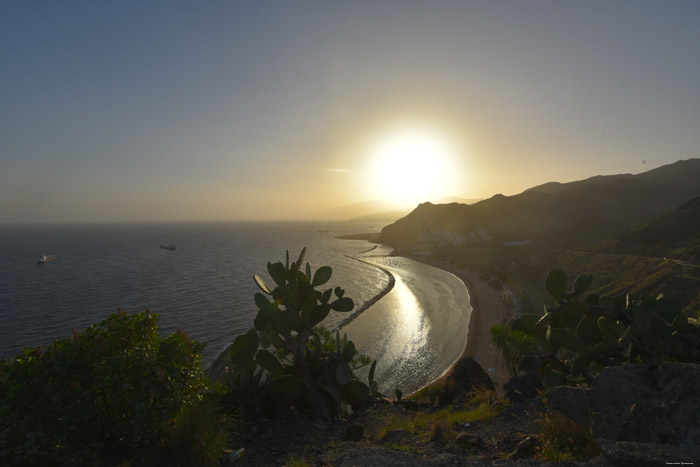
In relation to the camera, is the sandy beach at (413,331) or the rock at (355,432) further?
the sandy beach at (413,331)

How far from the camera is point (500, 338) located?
15.9 metres

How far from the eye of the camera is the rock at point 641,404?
5.34 metres

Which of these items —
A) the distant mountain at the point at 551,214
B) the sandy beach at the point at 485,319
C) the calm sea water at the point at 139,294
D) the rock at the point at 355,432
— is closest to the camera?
the rock at the point at 355,432

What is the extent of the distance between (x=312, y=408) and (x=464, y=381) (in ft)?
26.5

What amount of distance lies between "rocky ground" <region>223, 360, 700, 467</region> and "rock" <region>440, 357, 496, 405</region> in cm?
448

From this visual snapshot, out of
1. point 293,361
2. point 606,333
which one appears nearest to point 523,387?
point 606,333

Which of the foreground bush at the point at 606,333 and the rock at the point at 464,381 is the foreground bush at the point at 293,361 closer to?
the rock at the point at 464,381

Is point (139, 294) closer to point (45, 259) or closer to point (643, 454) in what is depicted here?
point (45, 259)

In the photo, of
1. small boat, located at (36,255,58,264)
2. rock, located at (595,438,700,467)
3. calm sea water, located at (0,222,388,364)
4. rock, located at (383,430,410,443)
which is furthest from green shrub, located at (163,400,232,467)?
small boat, located at (36,255,58,264)

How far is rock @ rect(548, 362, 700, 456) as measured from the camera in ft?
17.5

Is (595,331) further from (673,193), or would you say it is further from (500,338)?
(673,193)

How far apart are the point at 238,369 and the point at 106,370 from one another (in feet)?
14.5

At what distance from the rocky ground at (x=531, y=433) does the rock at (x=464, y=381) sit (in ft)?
14.7

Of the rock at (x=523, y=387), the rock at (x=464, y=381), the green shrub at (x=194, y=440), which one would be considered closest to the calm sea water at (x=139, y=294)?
the green shrub at (x=194, y=440)
